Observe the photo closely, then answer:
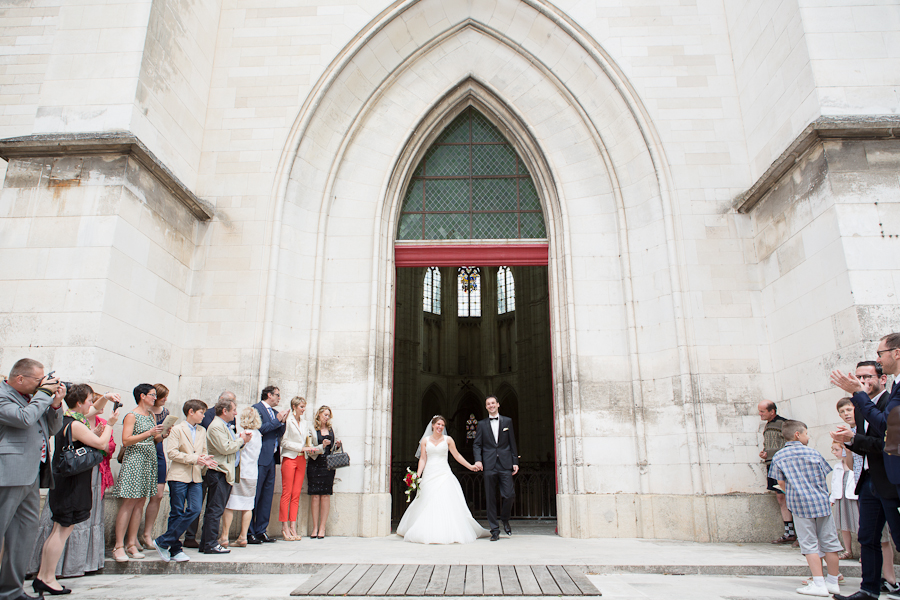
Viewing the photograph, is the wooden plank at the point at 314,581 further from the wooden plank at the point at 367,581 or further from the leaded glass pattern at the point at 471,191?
the leaded glass pattern at the point at 471,191

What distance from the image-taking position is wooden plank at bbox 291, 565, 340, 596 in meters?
3.69

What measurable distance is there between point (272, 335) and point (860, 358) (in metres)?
6.42

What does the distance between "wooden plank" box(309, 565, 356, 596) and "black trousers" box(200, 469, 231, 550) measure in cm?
156

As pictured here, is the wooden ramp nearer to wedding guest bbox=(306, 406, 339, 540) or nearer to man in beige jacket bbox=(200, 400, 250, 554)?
man in beige jacket bbox=(200, 400, 250, 554)

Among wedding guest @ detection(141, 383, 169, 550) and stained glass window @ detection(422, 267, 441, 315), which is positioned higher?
stained glass window @ detection(422, 267, 441, 315)

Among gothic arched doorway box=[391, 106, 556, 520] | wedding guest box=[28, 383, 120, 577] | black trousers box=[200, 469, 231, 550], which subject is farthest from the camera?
Answer: gothic arched doorway box=[391, 106, 556, 520]

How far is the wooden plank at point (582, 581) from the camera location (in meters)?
3.68

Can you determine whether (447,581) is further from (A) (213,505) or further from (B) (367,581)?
(A) (213,505)

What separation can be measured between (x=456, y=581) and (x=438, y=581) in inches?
4.8

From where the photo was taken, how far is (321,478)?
6762 millimetres

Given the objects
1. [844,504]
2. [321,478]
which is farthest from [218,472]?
[844,504]

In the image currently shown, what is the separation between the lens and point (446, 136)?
931 centimetres

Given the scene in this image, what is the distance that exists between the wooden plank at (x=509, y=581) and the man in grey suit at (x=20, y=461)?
2.90 metres

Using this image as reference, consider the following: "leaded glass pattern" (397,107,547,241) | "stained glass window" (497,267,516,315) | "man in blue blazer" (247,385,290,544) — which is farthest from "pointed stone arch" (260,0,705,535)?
"stained glass window" (497,267,516,315)
